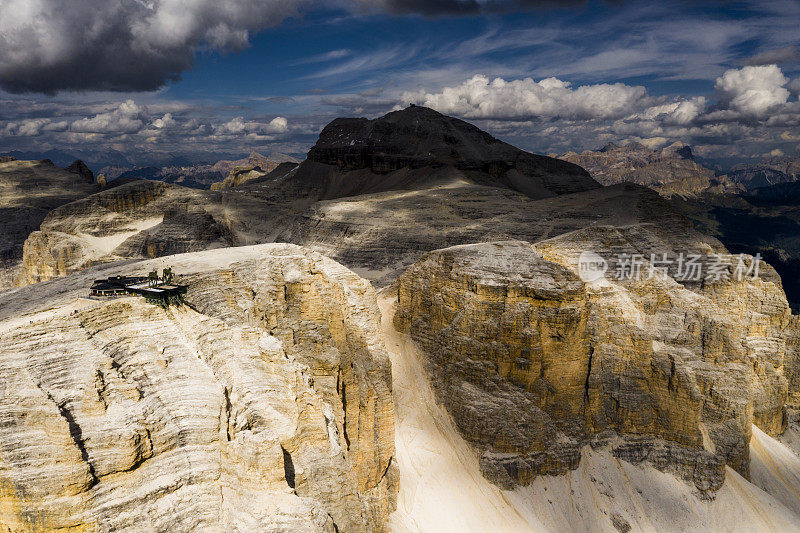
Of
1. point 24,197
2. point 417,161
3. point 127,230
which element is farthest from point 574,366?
point 24,197

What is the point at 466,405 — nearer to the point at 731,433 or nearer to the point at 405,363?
the point at 405,363

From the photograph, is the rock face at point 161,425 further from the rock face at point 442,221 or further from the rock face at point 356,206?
the rock face at point 356,206

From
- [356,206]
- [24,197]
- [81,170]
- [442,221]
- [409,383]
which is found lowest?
[409,383]

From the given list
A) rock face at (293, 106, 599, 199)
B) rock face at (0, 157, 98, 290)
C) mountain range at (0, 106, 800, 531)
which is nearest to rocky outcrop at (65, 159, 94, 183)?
rock face at (0, 157, 98, 290)

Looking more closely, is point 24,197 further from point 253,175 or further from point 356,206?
point 356,206

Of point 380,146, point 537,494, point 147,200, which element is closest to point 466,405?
point 537,494

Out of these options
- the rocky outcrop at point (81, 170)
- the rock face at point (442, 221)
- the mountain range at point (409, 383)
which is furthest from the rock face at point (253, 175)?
the mountain range at point (409, 383)

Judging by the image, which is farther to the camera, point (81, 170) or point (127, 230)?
point (81, 170)

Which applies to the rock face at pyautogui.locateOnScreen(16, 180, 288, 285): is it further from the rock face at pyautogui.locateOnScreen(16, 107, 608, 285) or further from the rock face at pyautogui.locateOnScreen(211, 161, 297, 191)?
the rock face at pyautogui.locateOnScreen(211, 161, 297, 191)
